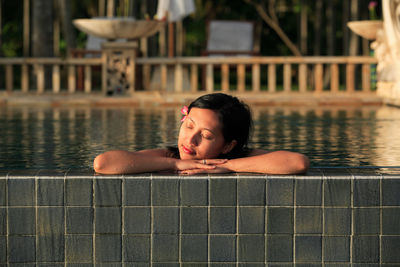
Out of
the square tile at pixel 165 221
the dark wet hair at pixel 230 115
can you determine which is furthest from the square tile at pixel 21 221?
the dark wet hair at pixel 230 115

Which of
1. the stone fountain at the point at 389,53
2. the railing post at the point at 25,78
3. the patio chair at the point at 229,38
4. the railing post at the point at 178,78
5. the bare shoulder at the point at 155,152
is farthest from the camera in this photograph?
the patio chair at the point at 229,38

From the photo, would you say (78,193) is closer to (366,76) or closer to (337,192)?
(337,192)

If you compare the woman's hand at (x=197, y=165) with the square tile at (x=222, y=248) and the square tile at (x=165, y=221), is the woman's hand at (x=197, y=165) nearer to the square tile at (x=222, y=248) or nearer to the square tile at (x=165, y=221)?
the square tile at (x=165, y=221)

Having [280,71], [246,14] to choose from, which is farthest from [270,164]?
[280,71]

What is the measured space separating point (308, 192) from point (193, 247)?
0.60 metres

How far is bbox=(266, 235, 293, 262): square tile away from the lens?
385 centimetres

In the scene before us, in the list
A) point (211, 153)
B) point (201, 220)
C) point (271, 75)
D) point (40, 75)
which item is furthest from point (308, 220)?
point (40, 75)

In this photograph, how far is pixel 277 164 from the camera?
386 centimetres

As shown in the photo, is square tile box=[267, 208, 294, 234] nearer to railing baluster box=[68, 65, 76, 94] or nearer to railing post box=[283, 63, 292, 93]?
railing post box=[283, 63, 292, 93]

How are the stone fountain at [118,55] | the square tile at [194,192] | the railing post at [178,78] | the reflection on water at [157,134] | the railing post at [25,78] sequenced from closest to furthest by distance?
the square tile at [194,192]
the reflection on water at [157,134]
the stone fountain at [118,55]
the railing post at [178,78]
the railing post at [25,78]

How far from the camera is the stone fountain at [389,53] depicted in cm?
1350

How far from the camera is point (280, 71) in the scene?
45844mm

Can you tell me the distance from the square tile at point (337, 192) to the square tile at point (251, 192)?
31 centimetres

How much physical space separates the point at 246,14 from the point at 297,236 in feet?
110
